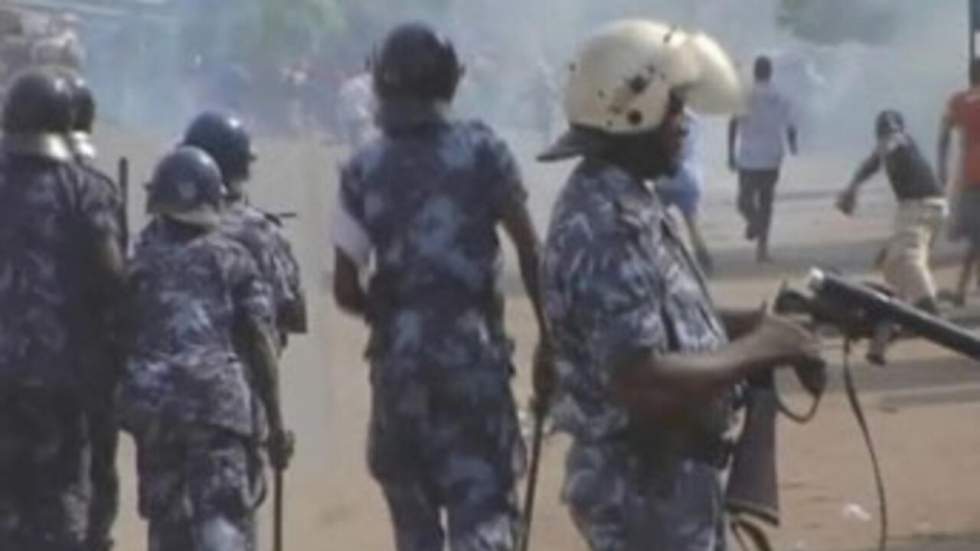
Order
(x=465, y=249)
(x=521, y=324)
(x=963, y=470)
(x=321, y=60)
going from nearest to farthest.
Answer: (x=465, y=249), (x=963, y=470), (x=521, y=324), (x=321, y=60)

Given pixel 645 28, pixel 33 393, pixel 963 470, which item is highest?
pixel 645 28

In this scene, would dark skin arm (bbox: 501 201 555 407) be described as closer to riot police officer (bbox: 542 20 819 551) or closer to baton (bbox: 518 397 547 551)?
baton (bbox: 518 397 547 551)

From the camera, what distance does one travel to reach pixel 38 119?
8.01m

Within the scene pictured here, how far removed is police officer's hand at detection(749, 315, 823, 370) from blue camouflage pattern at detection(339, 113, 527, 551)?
7.14 ft

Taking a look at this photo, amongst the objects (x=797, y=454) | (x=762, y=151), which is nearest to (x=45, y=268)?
(x=797, y=454)

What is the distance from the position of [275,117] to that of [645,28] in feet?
109

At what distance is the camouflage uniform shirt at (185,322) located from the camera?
26.0 ft

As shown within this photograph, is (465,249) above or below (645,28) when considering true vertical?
below

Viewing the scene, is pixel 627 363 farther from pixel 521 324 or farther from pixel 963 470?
pixel 521 324

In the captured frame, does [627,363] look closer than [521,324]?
Yes

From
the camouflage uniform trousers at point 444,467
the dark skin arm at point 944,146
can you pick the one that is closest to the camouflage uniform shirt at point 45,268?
the camouflage uniform trousers at point 444,467

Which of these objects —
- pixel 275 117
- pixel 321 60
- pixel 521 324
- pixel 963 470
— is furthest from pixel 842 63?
pixel 963 470

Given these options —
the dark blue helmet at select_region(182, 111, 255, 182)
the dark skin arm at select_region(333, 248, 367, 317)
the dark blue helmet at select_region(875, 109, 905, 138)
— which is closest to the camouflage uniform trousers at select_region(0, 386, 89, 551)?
the dark blue helmet at select_region(182, 111, 255, 182)

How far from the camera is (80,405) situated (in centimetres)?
808
